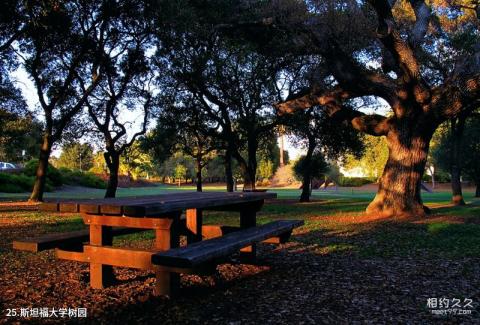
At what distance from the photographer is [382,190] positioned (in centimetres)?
1380

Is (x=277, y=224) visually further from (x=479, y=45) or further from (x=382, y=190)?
(x=479, y=45)

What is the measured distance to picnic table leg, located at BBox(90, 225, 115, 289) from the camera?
4.72 metres

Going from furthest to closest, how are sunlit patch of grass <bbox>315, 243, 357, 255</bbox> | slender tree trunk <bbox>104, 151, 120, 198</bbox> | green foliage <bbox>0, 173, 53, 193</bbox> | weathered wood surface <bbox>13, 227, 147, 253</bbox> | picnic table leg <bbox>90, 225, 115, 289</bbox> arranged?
green foliage <bbox>0, 173, 53, 193</bbox> < slender tree trunk <bbox>104, 151, 120, 198</bbox> < sunlit patch of grass <bbox>315, 243, 357, 255</bbox> < picnic table leg <bbox>90, 225, 115, 289</bbox> < weathered wood surface <bbox>13, 227, 147, 253</bbox>

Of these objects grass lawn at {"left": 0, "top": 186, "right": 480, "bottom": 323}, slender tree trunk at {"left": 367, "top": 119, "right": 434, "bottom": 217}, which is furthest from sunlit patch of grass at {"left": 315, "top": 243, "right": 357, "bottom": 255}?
slender tree trunk at {"left": 367, "top": 119, "right": 434, "bottom": 217}

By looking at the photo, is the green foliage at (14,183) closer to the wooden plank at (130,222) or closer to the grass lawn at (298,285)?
the grass lawn at (298,285)

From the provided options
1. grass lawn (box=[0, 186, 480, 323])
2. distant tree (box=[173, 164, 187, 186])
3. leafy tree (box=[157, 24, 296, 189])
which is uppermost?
leafy tree (box=[157, 24, 296, 189])

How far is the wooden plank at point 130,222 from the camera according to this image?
15.0ft

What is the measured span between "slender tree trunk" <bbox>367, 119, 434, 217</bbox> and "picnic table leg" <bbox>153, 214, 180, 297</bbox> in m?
10.1

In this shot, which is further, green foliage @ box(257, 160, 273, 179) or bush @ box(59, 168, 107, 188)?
green foliage @ box(257, 160, 273, 179)

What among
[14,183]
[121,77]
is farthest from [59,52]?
[14,183]

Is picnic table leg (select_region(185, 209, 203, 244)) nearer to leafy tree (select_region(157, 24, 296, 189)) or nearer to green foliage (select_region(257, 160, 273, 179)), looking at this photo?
leafy tree (select_region(157, 24, 296, 189))

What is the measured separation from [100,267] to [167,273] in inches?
36.2

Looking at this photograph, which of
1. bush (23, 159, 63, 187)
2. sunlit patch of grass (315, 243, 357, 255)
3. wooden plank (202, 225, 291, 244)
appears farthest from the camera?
bush (23, 159, 63, 187)

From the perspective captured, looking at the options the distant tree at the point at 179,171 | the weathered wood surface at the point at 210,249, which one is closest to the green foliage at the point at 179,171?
the distant tree at the point at 179,171
